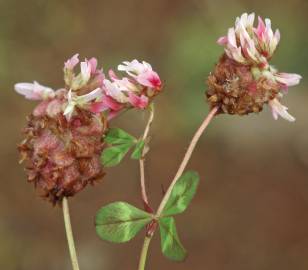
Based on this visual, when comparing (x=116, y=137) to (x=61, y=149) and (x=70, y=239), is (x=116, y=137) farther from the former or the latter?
(x=70, y=239)

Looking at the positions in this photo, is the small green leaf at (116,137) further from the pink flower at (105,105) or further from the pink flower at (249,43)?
the pink flower at (249,43)

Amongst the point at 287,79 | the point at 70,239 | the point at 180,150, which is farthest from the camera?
the point at 180,150

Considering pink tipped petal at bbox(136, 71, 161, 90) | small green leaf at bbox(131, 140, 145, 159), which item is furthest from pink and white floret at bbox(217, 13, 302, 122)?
small green leaf at bbox(131, 140, 145, 159)

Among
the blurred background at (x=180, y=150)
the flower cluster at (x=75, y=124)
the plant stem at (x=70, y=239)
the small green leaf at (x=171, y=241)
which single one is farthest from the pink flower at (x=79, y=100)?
the blurred background at (x=180, y=150)

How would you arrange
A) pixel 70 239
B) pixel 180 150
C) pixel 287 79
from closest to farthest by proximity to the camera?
pixel 70 239 → pixel 287 79 → pixel 180 150

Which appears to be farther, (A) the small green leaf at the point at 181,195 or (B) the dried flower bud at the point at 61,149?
(A) the small green leaf at the point at 181,195

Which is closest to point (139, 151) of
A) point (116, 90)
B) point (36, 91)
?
point (116, 90)

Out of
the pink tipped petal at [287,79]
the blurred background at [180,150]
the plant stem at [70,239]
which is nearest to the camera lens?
the plant stem at [70,239]
